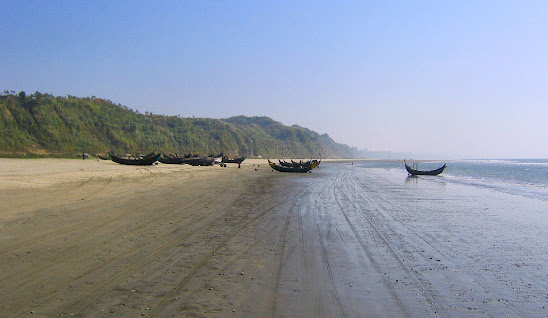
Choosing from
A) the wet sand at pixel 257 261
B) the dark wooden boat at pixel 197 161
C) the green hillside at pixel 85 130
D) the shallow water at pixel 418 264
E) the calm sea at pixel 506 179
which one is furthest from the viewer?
the green hillside at pixel 85 130

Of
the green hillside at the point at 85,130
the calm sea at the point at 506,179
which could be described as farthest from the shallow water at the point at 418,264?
the green hillside at the point at 85,130

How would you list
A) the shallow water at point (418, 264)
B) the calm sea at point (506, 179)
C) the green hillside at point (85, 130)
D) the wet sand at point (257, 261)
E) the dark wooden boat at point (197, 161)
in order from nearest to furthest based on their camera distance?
the wet sand at point (257, 261) < the shallow water at point (418, 264) < the calm sea at point (506, 179) < the dark wooden boat at point (197, 161) < the green hillside at point (85, 130)

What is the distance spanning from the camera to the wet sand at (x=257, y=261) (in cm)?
421

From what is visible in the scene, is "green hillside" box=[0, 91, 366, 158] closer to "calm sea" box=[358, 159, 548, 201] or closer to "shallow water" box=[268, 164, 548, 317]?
"shallow water" box=[268, 164, 548, 317]

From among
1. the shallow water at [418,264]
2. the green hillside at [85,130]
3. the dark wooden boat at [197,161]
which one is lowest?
the shallow water at [418,264]

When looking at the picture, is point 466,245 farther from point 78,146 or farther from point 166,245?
point 78,146

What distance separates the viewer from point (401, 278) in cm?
536

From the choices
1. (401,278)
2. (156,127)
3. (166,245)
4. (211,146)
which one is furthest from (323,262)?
(211,146)

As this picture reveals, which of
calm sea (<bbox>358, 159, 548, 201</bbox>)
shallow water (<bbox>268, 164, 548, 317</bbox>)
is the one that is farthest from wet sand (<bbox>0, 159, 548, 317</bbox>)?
calm sea (<bbox>358, 159, 548, 201</bbox>)

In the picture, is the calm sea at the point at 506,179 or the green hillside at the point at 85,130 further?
the green hillside at the point at 85,130

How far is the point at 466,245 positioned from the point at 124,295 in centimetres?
733

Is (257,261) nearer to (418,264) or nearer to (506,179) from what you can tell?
(418,264)

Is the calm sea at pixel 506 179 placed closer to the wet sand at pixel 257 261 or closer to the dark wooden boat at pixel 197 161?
the wet sand at pixel 257 261

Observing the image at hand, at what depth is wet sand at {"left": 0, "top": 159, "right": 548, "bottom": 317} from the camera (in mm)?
Result: 4207
